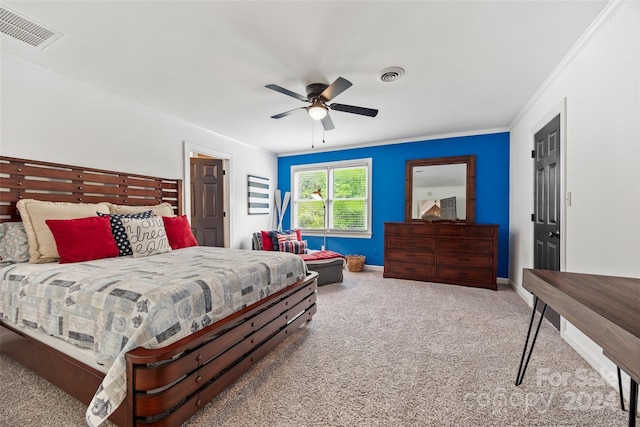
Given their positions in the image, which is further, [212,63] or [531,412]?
[212,63]

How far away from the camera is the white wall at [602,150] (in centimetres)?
158

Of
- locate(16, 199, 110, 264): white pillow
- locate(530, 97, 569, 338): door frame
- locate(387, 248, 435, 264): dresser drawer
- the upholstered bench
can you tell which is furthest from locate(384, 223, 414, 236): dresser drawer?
locate(16, 199, 110, 264): white pillow

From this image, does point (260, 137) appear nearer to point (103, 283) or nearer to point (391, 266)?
point (391, 266)

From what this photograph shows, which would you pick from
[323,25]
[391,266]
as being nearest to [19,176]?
[323,25]

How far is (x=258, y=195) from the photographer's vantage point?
5348 mm

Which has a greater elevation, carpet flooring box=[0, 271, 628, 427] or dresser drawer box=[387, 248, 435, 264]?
dresser drawer box=[387, 248, 435, 264]

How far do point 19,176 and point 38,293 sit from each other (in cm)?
145

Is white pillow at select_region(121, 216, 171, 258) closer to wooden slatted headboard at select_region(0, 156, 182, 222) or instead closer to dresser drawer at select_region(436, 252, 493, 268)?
wooden slatted headboard at select_region(0, 156, 182, 222)

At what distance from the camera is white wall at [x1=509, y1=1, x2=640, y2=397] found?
5.17 ft

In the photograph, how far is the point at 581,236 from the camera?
82.0 inches

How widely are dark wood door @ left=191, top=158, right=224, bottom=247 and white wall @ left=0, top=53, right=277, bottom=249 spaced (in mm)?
413

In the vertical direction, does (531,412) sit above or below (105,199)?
below

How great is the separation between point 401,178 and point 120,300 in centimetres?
441

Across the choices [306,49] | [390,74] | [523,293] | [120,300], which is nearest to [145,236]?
[120,300]
